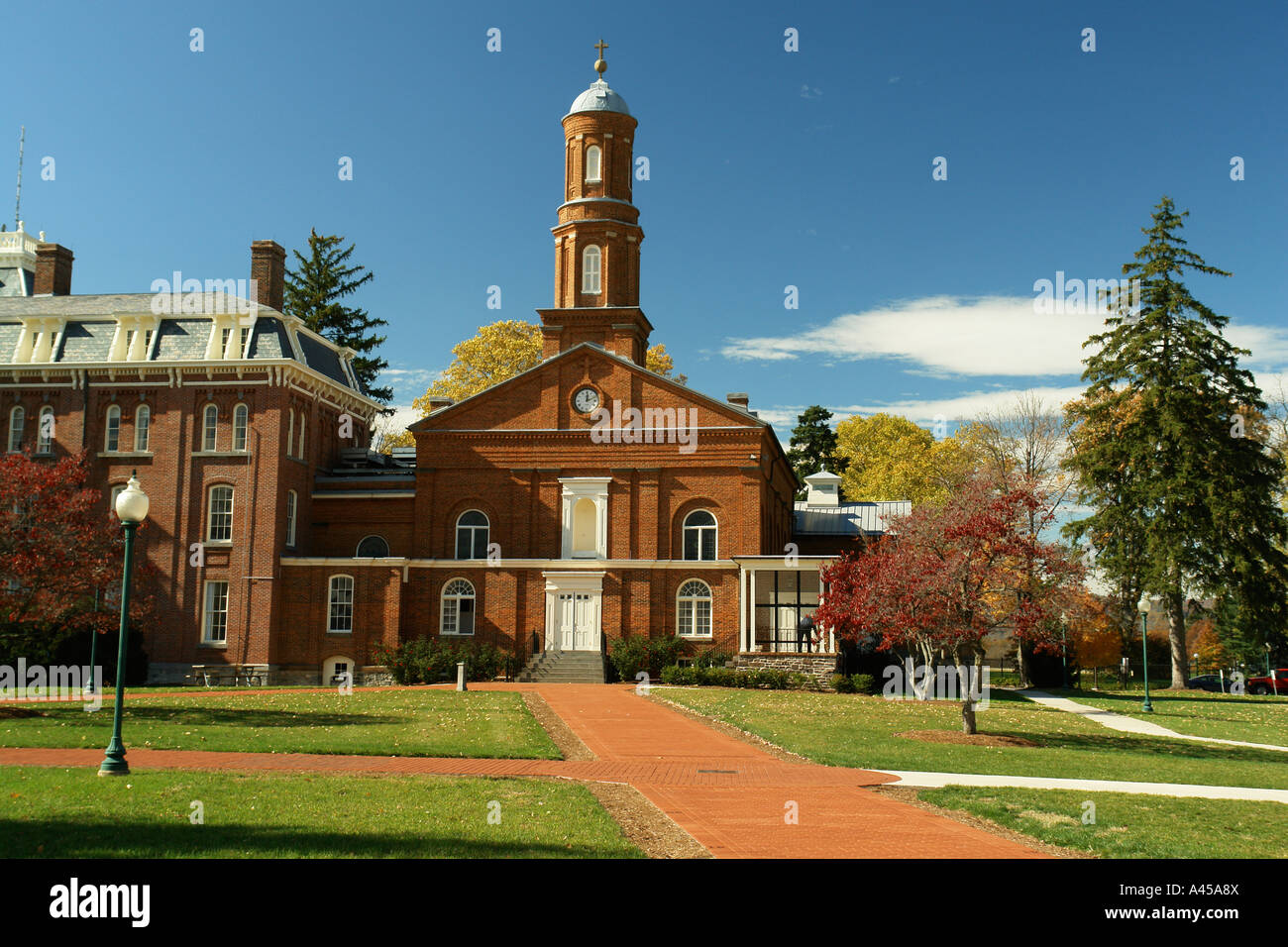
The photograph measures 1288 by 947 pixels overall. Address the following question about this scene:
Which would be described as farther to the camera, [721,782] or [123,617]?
[721,782]

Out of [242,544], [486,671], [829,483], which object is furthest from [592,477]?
[829,483]

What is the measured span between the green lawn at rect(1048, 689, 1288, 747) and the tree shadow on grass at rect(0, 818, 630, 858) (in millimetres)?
18473

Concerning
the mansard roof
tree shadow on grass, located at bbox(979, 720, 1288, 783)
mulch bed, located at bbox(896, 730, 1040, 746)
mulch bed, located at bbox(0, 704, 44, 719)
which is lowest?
tree shadow on grass, located at bbox(979, 720, 1288, 783)

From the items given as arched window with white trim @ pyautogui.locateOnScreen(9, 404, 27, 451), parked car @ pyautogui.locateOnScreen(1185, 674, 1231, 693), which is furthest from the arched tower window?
parked car @ pyautogui.locateOnScreen(1185, 674, 1231, 693)

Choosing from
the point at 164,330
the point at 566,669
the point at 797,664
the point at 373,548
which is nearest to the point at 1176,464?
the point at 797,664

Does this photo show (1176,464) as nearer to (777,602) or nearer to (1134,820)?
(777,602)

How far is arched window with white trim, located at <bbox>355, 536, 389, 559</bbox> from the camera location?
131 ft

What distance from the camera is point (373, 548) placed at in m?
40.0

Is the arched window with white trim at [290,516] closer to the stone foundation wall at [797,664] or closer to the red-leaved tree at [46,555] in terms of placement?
the red-leaved tree at [46,555]

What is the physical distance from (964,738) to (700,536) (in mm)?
17325

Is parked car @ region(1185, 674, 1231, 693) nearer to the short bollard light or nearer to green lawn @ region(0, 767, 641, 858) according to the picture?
green lawn @ region(0, 767, 641, 858)

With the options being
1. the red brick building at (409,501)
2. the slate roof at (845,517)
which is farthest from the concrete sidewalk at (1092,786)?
the slate roof at (845,517)

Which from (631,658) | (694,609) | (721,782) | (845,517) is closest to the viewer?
(721,782)
